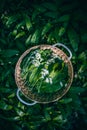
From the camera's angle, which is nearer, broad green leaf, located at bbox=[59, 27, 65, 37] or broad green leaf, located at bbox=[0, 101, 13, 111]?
broad green leaf, located at bbox=[59, 27, 65, 37]

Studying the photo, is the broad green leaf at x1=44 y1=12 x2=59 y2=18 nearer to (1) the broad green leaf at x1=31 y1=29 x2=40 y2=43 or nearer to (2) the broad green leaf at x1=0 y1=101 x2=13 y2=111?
(1) the broad green leaf at x1=31 y1=29 x2=40 y2=43

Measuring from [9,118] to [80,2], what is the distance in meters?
1.13

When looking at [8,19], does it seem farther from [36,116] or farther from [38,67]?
[36,116]

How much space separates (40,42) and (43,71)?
0.84 ft

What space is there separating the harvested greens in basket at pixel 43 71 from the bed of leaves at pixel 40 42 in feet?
0.39

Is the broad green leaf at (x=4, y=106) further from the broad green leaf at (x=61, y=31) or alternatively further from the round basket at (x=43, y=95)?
the broad green leaf at (x=61, y=31)

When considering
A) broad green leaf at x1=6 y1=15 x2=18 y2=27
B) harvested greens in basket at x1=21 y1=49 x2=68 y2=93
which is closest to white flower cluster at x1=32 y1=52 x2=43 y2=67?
harvested greens in basket at x1=21 y1=49 x2=68 y2=93

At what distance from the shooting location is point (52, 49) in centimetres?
245

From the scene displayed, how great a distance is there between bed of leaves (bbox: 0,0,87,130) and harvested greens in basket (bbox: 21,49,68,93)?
0.39 feet

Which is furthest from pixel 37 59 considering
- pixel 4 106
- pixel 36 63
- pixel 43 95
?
pixel 4 106

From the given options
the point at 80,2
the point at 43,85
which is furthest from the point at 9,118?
the point at 80,2

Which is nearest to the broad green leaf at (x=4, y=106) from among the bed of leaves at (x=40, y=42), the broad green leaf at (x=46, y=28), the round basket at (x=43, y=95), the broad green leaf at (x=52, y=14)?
the bed of leaves at (x=40, y=42)

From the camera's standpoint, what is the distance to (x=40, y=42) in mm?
2629

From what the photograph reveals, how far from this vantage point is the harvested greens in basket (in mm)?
2510
